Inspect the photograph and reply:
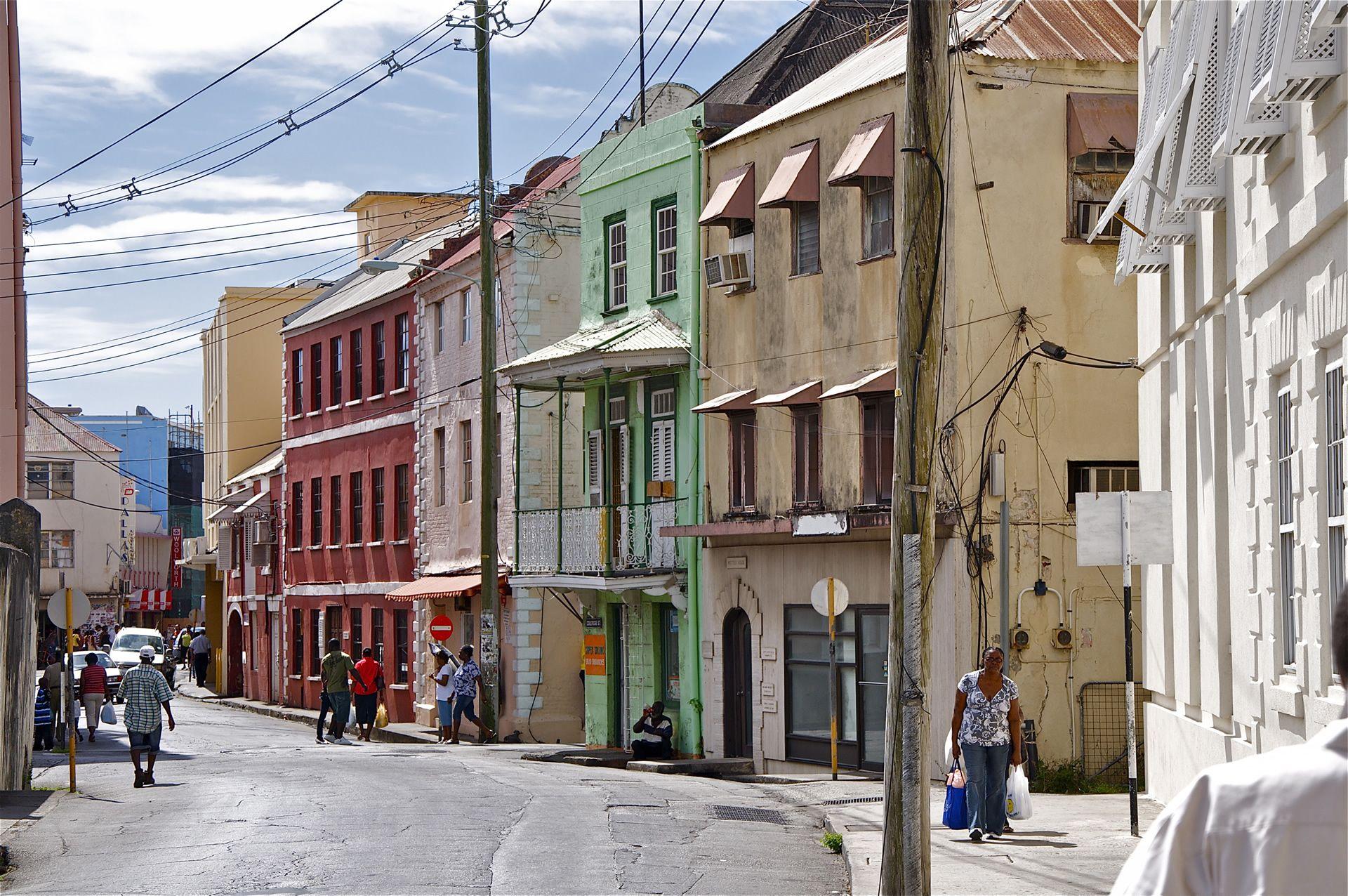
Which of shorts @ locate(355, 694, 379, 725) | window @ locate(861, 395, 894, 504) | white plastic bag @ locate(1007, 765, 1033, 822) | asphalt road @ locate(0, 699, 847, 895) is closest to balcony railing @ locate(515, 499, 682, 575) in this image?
shorts @ locate(355, 694, 379, 725)

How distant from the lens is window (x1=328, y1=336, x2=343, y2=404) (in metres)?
46.1

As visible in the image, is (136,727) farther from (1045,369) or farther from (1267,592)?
(1267,592)

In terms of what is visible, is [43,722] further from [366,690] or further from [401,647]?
[401,647]

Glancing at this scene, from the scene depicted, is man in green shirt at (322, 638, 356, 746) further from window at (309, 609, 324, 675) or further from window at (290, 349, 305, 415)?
window at (290, 349, 305, 415)

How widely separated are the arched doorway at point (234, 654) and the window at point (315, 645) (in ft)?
28.7

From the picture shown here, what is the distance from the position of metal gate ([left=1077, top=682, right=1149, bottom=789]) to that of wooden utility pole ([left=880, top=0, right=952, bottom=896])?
1169 cm

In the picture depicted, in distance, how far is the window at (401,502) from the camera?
136ft

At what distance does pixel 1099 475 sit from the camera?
22.8 m

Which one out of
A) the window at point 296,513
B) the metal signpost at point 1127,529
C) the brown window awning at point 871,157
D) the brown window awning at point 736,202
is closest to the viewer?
the metal signpost at point 1127,529

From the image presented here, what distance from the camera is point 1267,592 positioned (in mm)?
12305

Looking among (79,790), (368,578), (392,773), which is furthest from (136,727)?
(368,578)

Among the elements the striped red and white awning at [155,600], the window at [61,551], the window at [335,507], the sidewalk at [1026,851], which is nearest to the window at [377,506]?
the window at [335,507]

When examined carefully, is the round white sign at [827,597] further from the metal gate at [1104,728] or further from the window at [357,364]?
the window at [357,364]

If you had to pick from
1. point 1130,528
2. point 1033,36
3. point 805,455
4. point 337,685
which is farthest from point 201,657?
point 1130,528
